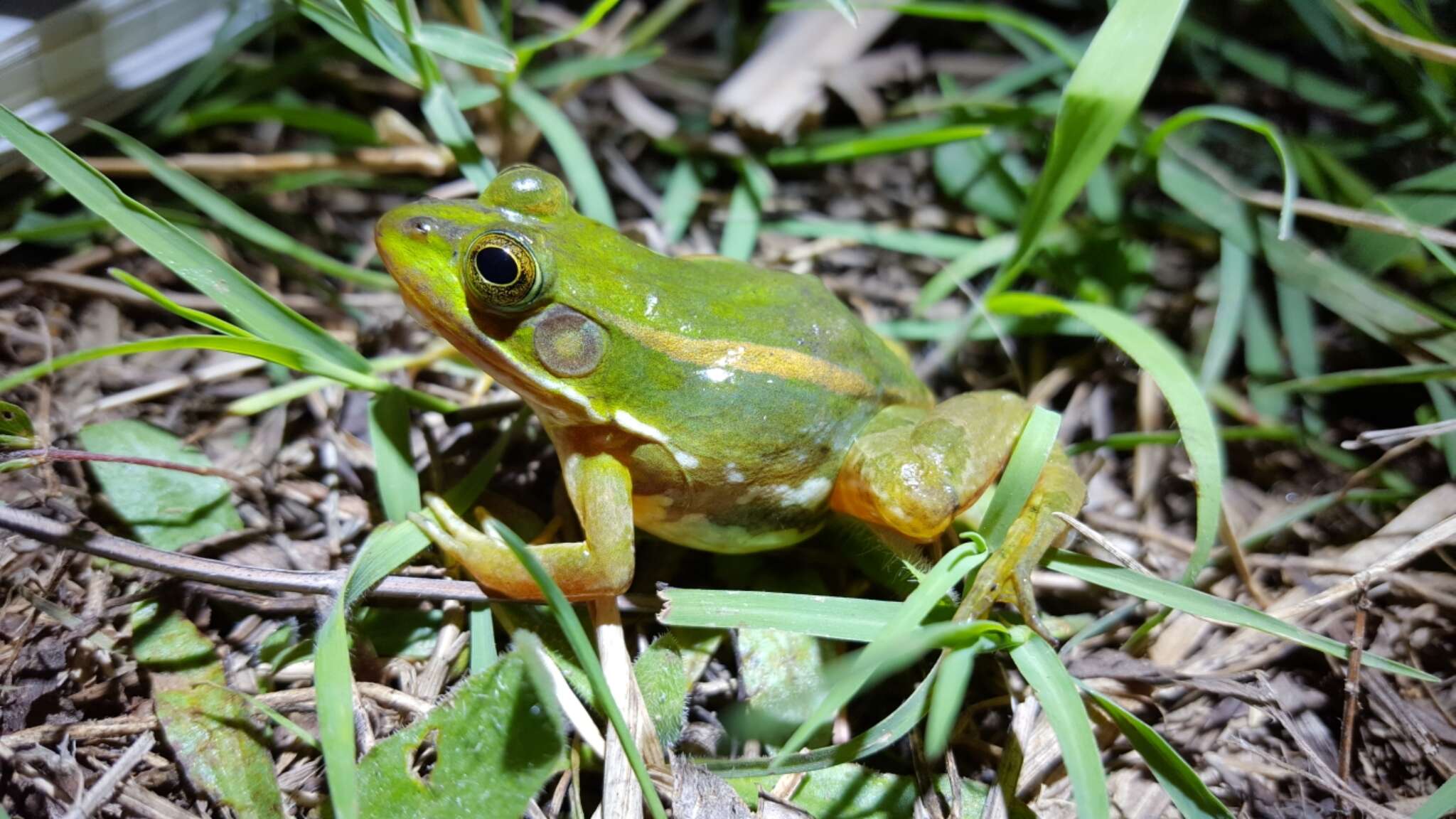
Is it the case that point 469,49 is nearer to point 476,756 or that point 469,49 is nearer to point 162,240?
point 162,240

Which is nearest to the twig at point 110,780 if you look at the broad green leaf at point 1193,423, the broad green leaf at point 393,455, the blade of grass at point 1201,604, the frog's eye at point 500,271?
the broad green leaf at point 393,455

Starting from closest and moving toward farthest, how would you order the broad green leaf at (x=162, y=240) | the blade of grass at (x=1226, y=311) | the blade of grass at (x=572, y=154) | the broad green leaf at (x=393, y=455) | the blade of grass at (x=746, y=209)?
the broad green leaf at (x=162, y=240) → the broad green leaf at (x=393, y=455) → the blade of grass at (x=1226, y=311) → the blade of grass at (x=572, y=154) → the blade of grass at (x=746, y=209)

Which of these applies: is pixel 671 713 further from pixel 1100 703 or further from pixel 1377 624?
pixel 1377 624

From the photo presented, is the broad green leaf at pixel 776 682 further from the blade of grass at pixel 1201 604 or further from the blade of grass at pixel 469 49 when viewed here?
the blade of grass at pixel 469 49

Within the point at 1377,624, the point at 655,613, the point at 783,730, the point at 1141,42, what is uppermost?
the point at 1141,42

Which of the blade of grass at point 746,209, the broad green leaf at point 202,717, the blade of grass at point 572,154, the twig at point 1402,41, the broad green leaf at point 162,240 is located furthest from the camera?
the blade of grass at point 746,209

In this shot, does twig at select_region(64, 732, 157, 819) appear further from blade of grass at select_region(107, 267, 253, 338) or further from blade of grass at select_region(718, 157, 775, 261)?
blade of grass at select_region(718, 157, 775, 261)

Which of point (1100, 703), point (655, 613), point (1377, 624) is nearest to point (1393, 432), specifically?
point (1377, 624)
